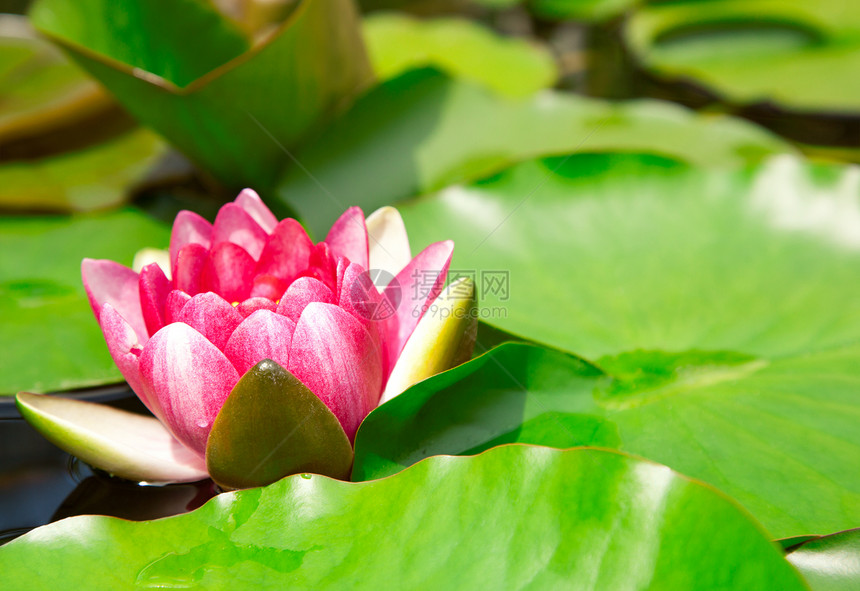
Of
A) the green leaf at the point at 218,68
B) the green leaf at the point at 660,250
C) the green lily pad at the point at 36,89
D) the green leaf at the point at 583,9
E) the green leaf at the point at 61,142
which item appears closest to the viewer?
the green leaf at the point at 660,250

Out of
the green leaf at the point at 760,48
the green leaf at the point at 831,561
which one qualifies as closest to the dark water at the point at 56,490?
the green leaf at the point at 831,561

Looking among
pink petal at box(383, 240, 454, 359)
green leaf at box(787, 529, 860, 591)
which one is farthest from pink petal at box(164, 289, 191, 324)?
green leaf at box(787, 529, 860, 591)

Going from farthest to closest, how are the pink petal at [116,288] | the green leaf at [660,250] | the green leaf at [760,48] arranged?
the green leaf at [760,48] < the green leaf at [660,250] < the pink petal at [116,288]

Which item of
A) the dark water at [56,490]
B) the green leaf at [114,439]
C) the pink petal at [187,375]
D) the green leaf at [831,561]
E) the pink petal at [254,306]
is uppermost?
the pink petal at [254,306]

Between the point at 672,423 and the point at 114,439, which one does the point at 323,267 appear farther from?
the point at 672,423

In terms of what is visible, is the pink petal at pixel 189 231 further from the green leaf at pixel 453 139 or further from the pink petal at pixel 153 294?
the green leaf at pixel 453 139

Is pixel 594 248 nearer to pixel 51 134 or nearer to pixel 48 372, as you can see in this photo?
pixel 48 372

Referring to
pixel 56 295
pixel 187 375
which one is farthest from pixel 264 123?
pixel 187 375
